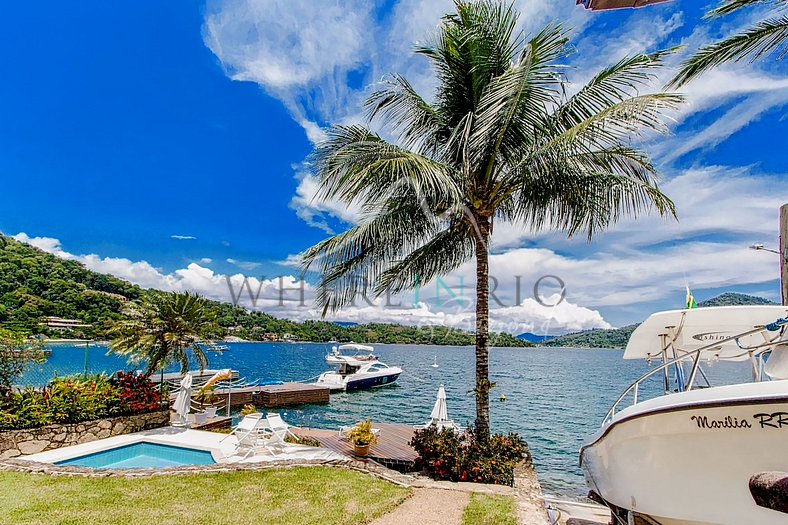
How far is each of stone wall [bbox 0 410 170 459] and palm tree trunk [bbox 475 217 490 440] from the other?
7625 mm

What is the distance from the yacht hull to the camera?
329 cm

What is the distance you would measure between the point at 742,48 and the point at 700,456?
5723 millimetres

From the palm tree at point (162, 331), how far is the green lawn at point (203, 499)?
16.0 feet

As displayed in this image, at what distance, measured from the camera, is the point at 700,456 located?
369cm

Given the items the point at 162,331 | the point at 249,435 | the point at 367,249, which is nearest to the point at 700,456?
the point at 367,249

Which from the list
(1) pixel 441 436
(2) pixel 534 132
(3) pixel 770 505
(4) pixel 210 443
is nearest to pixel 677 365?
(3) pixel 770 505

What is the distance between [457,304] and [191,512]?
7.66m

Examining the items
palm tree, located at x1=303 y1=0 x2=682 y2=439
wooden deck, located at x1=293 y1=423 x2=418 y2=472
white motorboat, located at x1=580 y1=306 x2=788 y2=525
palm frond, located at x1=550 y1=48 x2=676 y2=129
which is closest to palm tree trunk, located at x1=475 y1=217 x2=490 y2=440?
palm tree, located at x1=303 y1=0 x2=682 y2=439

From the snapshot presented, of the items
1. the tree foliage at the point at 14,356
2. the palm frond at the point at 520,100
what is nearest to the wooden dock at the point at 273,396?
the tree foliage at the point at 14,356

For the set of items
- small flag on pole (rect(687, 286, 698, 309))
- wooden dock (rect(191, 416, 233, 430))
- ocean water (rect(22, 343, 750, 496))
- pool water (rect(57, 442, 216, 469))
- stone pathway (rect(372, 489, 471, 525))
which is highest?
small flag on pole (rect(687, 286, 698, 309))

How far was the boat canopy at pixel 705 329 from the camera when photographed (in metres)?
5.04

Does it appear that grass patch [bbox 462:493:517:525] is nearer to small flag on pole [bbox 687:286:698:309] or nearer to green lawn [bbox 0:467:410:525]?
green lawn [bbox 0:467:410:525]

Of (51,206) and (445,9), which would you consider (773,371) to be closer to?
(445,9)

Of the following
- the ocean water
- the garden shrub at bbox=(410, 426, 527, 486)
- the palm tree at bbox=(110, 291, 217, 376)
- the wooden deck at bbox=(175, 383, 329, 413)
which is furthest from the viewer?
the wooden deck at bbox=(175, 383, 329, 413)
